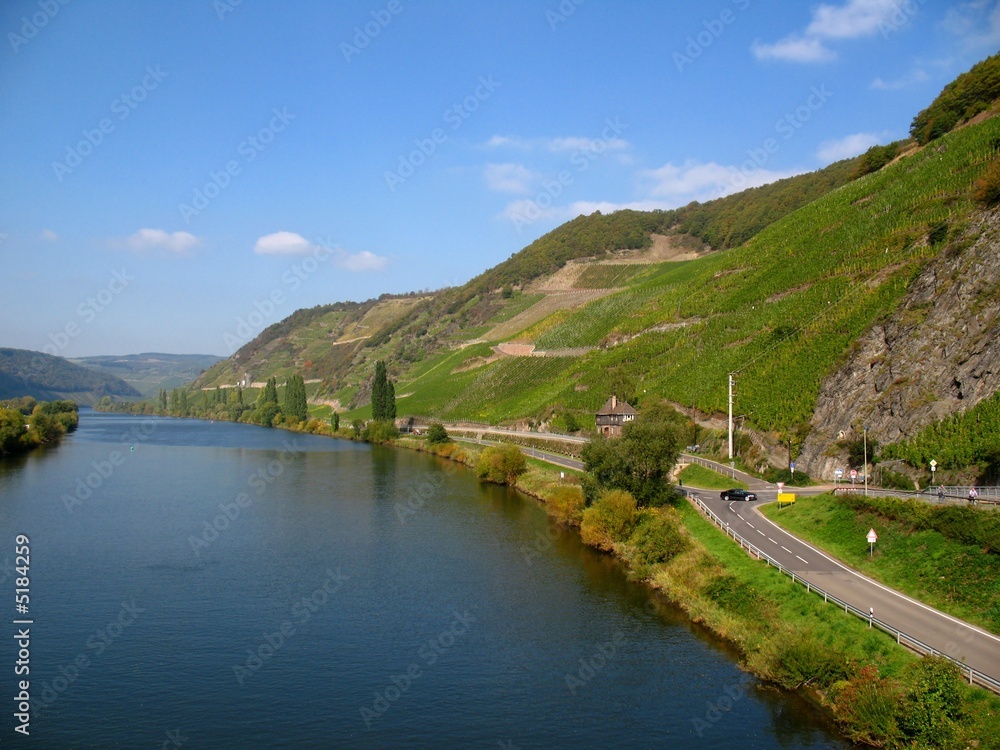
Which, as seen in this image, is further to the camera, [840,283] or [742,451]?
[840,283]

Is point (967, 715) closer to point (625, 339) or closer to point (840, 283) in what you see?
point (840, 283)

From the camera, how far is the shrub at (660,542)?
42.3 metres

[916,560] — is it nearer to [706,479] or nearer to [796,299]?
[706,479]

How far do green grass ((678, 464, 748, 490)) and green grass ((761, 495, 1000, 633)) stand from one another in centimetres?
1367

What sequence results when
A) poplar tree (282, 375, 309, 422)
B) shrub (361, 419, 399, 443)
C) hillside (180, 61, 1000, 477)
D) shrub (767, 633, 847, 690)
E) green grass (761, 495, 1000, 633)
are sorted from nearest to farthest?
1. shrub (767, 633, 847, 690)
2. green grass (761, 495, 1000, 633)
3. hillside (180, 61, 1000, 477)
4. shrub (361, 419, 399, 443)
5. poplar tree (282, 375, 309, 422)

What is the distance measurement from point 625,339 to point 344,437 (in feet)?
186

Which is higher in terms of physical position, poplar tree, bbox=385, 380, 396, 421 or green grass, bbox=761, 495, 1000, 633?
poplar tree, bbox=385, 380, 396, 421

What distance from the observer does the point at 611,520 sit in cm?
4856

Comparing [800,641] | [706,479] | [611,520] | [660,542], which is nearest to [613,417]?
[706,479]

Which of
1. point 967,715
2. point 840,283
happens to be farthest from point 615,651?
point 840,283

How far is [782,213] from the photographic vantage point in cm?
15775

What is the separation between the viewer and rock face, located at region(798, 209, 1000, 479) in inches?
1777

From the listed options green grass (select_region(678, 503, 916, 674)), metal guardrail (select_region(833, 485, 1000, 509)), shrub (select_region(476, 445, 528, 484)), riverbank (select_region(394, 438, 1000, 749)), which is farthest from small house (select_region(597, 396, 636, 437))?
green grass (select_region(678, 503, 916, 674))

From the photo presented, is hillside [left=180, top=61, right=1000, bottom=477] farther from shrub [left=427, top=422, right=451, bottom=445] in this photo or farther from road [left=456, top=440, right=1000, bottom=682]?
shrub [left=427, top=422, right=451, bottom=445]
